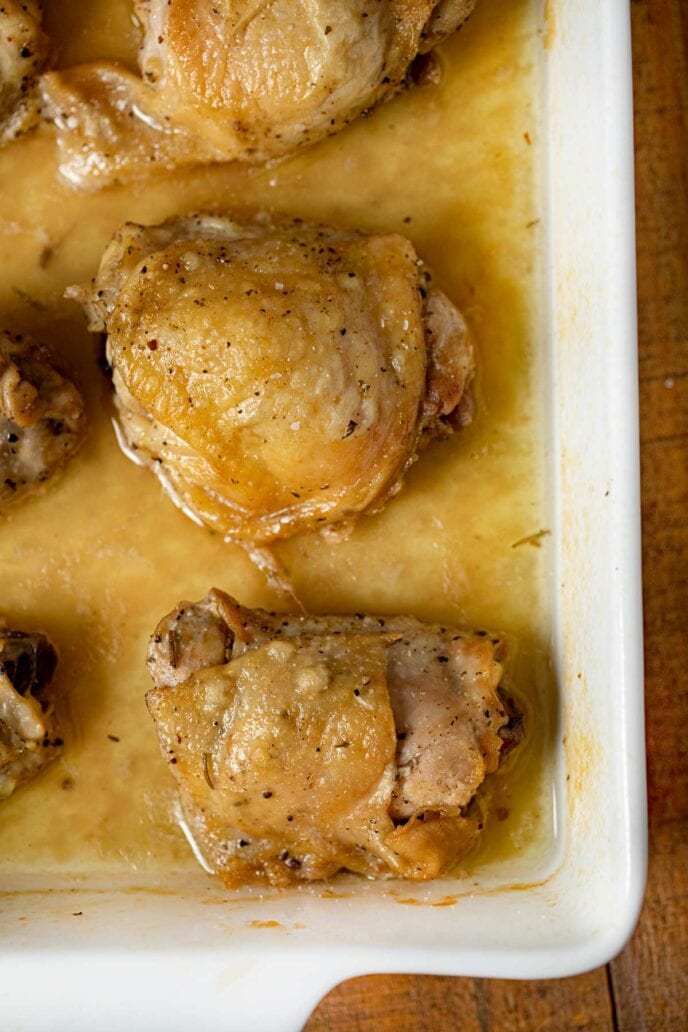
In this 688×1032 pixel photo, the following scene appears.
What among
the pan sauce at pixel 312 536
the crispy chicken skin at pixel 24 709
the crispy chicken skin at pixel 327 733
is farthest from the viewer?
the pan sauce at pixel 312 536

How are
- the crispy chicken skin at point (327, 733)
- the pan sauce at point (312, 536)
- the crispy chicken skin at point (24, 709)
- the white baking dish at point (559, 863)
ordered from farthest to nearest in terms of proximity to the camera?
the pan sauce at point (312, 536), the crispy chicken skin at point (24, 709), the crispy chicken skin at point (327, 733), the white baking dish at point (559, 863)

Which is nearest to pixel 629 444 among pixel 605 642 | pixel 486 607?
pixel 605 642

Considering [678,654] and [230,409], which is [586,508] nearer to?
[678,654]

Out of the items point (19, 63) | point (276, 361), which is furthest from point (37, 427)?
point (19, 63)

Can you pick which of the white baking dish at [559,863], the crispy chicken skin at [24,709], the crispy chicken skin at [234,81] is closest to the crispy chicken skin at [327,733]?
the white baking dish at [559,863]

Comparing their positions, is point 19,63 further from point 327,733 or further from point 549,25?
point 327,733

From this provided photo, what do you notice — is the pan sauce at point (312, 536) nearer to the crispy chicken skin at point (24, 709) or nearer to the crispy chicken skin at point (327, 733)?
the crispy chicken skin at point (24, 709)
